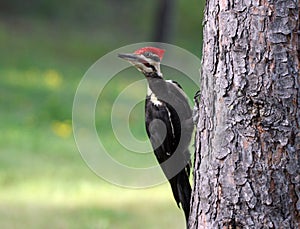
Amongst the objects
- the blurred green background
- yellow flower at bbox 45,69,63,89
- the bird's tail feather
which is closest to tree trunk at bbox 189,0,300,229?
the bird's tail feather

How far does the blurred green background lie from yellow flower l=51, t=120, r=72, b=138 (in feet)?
0.05

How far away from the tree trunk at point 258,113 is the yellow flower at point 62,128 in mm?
7361

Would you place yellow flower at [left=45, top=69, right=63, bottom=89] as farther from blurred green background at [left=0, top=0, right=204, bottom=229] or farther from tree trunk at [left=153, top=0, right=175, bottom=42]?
tree trunk at [left=153, top=0, right=175, bottom=42]

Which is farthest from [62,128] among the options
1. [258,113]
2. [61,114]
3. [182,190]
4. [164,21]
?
[164,21]

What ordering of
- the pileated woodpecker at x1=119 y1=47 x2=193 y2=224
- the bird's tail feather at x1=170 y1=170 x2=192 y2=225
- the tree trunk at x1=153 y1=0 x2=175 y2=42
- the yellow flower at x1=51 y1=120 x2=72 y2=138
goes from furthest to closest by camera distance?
the tree trunk at x1=153 y1=0 x2=175 y2=42 < the yellow flower at x1=51 y1=120 x2=72 y2=138 < the pileated woodpecker at x1=119 y1=47 x2=193 y2=224 < the bird's tail feather at x1=170 y1=170 x2=192 y2=225

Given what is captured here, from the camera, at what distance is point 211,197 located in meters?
4.22

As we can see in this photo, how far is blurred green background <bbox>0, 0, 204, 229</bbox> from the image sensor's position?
768 cm

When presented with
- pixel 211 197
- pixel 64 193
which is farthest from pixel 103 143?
pixel 211 197

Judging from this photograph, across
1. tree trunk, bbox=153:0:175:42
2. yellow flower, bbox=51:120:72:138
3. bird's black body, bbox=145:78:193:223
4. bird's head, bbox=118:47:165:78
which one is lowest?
yellow flower, bbox=51:120:72:138

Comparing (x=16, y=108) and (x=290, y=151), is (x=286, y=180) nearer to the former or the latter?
(x=290, y=151)

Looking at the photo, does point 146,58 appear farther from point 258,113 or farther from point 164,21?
point 164,21

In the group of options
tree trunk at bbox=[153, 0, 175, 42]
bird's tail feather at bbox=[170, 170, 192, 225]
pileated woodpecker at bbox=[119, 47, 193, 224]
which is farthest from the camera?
tree trunk at bbox=[153, 0, 175, 42]

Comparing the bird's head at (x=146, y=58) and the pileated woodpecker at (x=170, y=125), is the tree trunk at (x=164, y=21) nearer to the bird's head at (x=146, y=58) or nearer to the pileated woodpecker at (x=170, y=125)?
the pileated woodpecker at (x=170, y=125)

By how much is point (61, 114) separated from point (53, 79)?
417 cm
